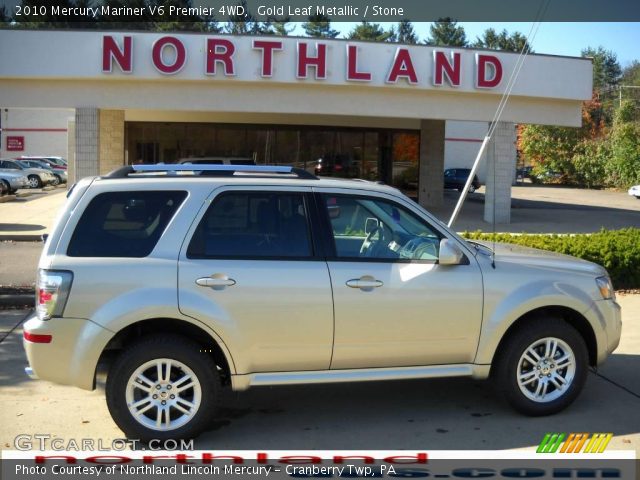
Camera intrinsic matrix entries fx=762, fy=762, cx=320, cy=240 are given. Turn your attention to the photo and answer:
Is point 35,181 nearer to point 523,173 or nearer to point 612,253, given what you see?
point 612,253

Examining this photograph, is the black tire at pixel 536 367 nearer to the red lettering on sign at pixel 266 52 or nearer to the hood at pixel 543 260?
the hood at pixel 543 260

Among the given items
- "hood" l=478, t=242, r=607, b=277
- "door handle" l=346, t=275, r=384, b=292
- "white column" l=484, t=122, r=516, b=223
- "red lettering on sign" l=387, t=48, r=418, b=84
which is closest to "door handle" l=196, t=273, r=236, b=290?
"door handle" l=346, t=275, r=384, b=292

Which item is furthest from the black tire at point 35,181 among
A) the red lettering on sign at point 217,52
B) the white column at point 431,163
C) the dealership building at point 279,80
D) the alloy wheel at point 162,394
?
the alloy wheel at point 162,394

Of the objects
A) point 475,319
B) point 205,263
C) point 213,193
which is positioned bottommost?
point 475,319

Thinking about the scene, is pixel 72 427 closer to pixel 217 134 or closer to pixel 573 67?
pixel 573 67

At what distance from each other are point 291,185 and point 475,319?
5.54ft

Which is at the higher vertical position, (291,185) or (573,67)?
(573,67)

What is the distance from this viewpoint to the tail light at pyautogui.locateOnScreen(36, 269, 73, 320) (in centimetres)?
511

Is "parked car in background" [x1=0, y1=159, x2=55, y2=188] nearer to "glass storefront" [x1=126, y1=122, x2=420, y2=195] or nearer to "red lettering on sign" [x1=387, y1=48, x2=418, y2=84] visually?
"glass storefront" [x1=126, y1=122, x2=420, y2=195]

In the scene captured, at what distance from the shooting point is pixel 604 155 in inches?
2092

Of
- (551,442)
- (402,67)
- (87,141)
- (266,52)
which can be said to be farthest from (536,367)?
(87,141)

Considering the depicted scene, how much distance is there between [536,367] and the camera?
230 inches

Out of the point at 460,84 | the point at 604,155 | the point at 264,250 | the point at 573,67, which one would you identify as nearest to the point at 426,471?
the point at 264,250

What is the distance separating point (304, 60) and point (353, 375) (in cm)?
1566
